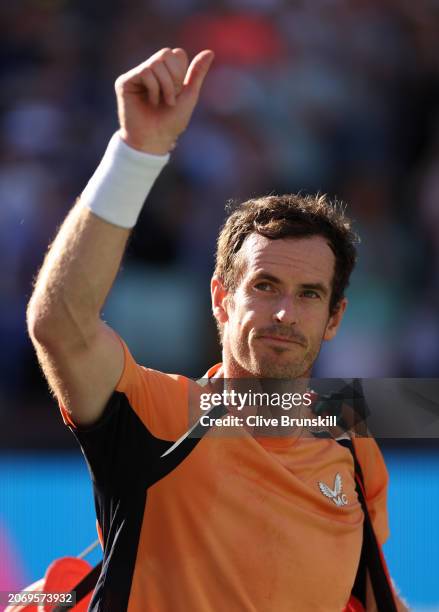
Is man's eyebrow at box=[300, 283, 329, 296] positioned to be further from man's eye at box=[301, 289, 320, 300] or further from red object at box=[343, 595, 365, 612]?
red object at box=[343, 595, 365, 612]

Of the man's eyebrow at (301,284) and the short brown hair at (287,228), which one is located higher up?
the short brown hair at (287,228)

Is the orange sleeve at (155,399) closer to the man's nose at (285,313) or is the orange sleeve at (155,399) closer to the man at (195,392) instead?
the man at (195,392)

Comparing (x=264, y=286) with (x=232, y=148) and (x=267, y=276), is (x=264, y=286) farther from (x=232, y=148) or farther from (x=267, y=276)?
(x=232, y=148)

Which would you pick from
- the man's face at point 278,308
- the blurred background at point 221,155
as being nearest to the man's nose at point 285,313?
the man's face at point 278,308

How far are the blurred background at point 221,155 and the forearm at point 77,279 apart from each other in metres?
3.51

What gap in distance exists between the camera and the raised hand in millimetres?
1978

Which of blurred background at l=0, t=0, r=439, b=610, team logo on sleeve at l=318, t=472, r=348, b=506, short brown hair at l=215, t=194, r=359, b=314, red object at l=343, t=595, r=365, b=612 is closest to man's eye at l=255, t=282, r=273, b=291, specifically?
short brown hair at l=215, t=194, r=359, b=314

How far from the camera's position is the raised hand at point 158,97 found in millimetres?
1978

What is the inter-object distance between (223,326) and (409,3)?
609 centimetres

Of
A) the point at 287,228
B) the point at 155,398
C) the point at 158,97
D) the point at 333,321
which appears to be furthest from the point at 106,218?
the point at 333,321

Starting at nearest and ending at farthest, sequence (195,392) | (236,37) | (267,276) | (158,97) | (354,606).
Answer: (158,97) < (195,392) < (267,276) < (354,606) < (236,37)

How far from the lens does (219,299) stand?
9.46ft

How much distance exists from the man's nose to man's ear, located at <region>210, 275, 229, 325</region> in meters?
0.25

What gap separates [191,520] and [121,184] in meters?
0.80
